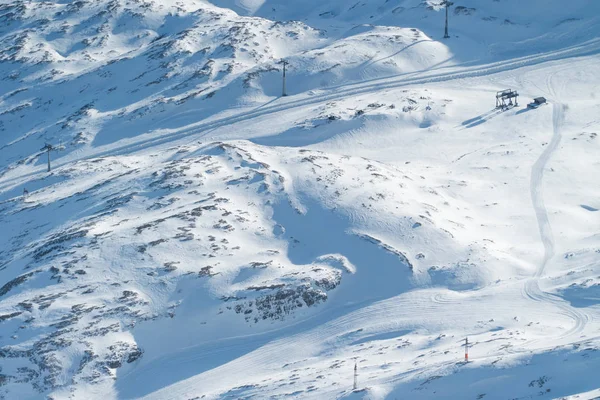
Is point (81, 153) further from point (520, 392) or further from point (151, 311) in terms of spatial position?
point (520, 392)

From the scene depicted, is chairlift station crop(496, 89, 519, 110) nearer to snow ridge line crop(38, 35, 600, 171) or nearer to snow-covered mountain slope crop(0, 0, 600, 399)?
snow-covered mountain slope crop(0, 0, 600, 399)

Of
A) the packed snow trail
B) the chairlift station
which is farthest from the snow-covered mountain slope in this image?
the chairlift station

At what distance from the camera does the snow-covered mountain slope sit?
43938 millimetres

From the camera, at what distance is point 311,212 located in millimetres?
56125

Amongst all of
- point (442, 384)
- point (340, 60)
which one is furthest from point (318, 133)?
point (442, 384)

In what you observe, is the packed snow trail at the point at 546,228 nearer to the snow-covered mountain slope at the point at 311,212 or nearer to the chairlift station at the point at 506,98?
the snow-covered mountain slope at the point at 311,212

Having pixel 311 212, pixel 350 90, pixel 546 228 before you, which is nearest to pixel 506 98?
pixel 350 90

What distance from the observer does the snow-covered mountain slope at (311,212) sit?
4394 centimetres

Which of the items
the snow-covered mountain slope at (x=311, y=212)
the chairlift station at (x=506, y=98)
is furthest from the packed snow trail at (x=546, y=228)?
the chairlift station at (x=506, y=98)

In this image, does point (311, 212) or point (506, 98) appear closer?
point (311, 212)

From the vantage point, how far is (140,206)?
193 ft

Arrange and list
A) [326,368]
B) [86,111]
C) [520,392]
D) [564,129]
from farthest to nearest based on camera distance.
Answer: [86,111] < [564,129] < [326,368] < [520,392]

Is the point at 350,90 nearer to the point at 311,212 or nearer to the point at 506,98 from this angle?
the point at 506,98

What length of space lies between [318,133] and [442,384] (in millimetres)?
37983
